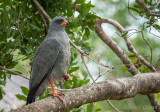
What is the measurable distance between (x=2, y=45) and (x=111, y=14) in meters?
4.65

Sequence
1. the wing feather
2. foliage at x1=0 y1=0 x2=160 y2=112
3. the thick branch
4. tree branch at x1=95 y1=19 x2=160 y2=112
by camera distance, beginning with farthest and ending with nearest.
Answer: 1. tree branch at x1=95 y1=19 x2=160 y2=112
2. foliage at x1=0 y1=0 x2=160 y2=112
3. the wing feather
4. the thick branch

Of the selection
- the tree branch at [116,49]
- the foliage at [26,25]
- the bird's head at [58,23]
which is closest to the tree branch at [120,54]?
the tree branch at [116,49]

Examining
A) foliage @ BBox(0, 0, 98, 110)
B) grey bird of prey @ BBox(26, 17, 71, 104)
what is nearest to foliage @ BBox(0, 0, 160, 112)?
foliage @ BBox(0, 0, 98, 110)

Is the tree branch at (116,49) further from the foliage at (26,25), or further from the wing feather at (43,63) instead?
the wing feather at (43,63)

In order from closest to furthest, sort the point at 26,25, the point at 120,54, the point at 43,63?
the point at 43,63 < the point at 26,25 < the point at 120,54

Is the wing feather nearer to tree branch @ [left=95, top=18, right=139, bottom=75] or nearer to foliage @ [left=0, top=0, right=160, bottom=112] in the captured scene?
foliage @ [left=0, top=0, right=160, bottom=112]

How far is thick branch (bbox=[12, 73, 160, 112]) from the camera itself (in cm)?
224

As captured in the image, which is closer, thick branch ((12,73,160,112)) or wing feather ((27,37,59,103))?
thick branch ((12,73,160,112))

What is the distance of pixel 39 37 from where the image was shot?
3.81 m

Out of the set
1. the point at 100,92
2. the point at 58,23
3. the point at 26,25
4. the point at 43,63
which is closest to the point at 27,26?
the point at 26,25

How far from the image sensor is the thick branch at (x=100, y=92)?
2.24 meters

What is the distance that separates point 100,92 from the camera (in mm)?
2592

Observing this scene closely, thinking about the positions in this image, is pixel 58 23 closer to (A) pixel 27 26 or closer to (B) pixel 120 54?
(A) pixel 27 26

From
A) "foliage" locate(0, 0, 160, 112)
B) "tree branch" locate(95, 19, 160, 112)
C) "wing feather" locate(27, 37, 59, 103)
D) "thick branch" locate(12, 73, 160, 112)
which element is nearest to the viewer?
"thick branch" locate(12, 73, 160, 112)
